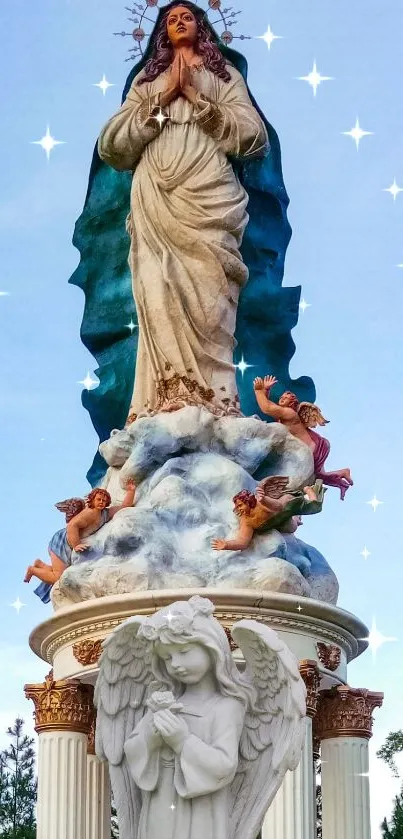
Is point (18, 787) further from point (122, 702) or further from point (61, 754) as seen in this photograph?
point (122, 702)

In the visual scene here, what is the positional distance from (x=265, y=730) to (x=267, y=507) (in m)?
9.76

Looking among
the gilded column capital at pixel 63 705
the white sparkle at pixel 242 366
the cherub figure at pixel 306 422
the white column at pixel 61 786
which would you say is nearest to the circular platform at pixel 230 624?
the gilded column capital at pixel 63 705

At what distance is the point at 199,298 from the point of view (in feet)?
73.5

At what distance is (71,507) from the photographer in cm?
2112

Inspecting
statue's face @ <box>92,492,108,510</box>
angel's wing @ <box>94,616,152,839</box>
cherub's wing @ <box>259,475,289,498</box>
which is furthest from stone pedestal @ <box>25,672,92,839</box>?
angel's wing @ <box>94,616,152,839</box>

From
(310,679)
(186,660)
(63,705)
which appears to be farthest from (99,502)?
(186,660)

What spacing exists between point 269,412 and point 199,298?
1.82 m

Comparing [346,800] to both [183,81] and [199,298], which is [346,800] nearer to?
[199,298]

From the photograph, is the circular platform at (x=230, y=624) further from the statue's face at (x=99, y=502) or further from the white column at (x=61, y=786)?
the statue's face at (x=99, y=502)

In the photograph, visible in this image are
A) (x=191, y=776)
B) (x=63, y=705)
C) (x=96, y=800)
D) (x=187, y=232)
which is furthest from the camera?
(x=187, y=232)

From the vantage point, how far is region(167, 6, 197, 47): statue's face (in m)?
23.5

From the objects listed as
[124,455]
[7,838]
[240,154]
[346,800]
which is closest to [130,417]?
[124,455]

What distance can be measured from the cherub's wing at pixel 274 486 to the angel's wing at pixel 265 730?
10.0 metres

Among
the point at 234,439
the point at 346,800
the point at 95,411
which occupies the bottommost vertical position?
the point at 346,800
